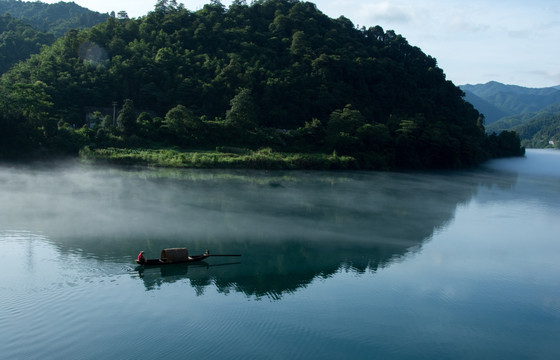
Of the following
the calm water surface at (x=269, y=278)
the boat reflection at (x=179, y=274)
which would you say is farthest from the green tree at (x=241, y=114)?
the boat reflection at (x=179, y=274)

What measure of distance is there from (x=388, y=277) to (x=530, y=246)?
7516 mm

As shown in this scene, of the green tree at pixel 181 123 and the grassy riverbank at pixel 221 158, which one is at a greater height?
the green tree at pixel 181 123

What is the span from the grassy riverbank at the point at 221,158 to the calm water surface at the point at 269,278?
7.21m

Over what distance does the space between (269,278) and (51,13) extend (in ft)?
331

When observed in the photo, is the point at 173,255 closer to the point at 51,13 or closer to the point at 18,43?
the point at 18,43

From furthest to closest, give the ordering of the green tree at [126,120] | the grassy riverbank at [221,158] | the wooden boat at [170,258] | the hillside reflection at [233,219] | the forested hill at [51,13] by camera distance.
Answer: the forested hill at [51,13], the green tree at [126,120], the grassy riverbank at [221,158], the hillside reflection at [233,219], the wooden boat at [170,258]

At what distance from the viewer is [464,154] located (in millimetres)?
43906

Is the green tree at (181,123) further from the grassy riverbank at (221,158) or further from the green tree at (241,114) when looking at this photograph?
the green tree at (241,114)

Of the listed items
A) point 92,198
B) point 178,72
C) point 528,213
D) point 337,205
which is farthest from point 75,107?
point 528,213

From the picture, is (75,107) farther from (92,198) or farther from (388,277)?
(388,277)

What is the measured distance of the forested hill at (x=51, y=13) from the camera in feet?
259

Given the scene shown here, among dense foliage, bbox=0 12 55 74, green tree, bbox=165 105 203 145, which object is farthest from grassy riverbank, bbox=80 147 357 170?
dense foliage, bbox=0 12 55 74

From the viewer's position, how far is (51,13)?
296 ft

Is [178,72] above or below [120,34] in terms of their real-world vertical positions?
below
